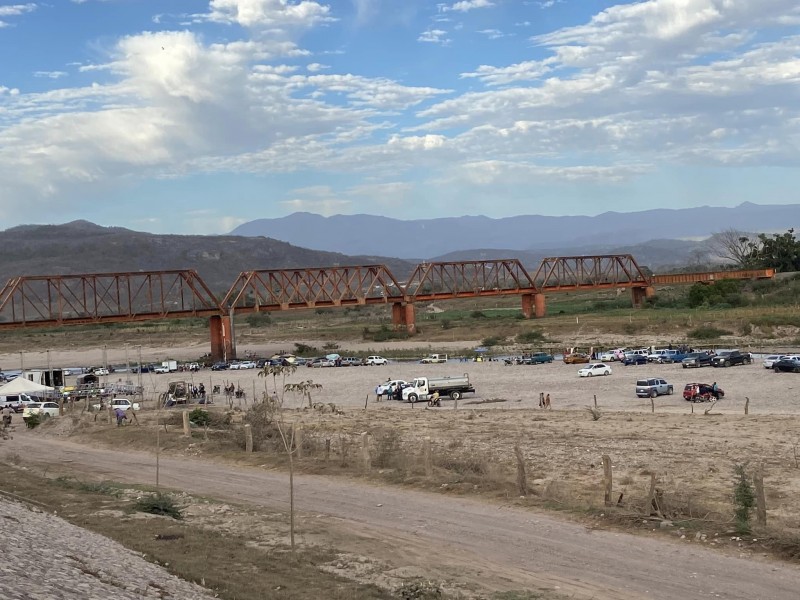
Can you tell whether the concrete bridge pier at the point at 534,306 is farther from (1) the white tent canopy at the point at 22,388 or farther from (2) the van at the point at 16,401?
(2) the van at the point at 16,401

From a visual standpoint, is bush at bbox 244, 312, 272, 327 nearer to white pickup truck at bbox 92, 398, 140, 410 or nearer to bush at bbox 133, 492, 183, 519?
white pickup truck at bbox 92, 398, 140, 410

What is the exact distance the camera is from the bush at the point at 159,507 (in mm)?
23906

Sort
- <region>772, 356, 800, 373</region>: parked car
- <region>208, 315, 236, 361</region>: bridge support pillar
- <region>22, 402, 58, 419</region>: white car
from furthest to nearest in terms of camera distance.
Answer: <region>208, 315, 236, 361</region>: bridge support pillar, <region>772, 356, 800, 373</region>: parked car, <region>22, 402, 58, 419</region>: white car

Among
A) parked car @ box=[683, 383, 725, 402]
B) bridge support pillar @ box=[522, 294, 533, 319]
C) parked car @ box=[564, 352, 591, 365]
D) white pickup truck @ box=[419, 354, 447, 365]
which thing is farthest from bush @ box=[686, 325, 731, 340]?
parked car @ box=[683, 383, 725, 402]

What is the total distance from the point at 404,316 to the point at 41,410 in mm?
62687

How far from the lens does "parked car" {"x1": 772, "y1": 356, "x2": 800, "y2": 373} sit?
58344 millimetres

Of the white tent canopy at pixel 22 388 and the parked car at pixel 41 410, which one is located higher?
the white tent canopy at pixel 22 388

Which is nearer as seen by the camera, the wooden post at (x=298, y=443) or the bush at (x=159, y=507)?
the bush at (x=159, y=507)

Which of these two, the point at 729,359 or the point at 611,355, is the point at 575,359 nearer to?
the point at 611,355

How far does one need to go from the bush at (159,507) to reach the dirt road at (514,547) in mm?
2734

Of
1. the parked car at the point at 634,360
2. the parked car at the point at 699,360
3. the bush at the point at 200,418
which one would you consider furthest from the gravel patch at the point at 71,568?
the parked car at the point at 634,360

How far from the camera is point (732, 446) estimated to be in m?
31.4

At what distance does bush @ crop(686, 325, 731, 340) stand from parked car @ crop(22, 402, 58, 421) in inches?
2271

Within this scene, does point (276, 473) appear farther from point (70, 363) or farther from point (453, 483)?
point (70, 363)
